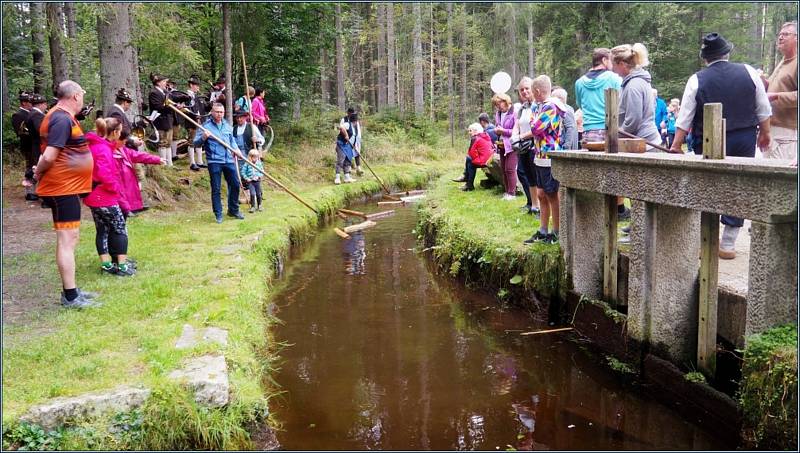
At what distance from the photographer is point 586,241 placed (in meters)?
6.69

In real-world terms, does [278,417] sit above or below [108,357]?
below

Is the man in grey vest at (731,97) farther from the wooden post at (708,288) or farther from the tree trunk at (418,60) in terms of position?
the tree trunk at (418,60)

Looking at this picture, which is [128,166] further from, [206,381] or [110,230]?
[206,381]

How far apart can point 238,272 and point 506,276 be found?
334 centimetres

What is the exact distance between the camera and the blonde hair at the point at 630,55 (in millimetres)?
6621

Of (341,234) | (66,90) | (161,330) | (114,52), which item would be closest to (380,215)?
(341,234)

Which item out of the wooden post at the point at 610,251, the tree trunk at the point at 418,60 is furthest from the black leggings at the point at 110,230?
the tree trunk at the point at 418,60

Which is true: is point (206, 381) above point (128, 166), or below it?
below

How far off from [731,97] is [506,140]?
5.74 metres

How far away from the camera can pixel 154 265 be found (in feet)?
25.8

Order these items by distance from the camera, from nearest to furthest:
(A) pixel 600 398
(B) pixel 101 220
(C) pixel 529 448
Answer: (C) pixel 529 448, (A) pixel 600 398, (B) pixel 101 220

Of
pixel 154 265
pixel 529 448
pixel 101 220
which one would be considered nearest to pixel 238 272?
pixel 154 265

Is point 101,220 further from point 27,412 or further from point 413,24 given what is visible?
point 413,24

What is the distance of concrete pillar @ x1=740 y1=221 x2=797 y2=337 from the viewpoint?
3.96 meters
